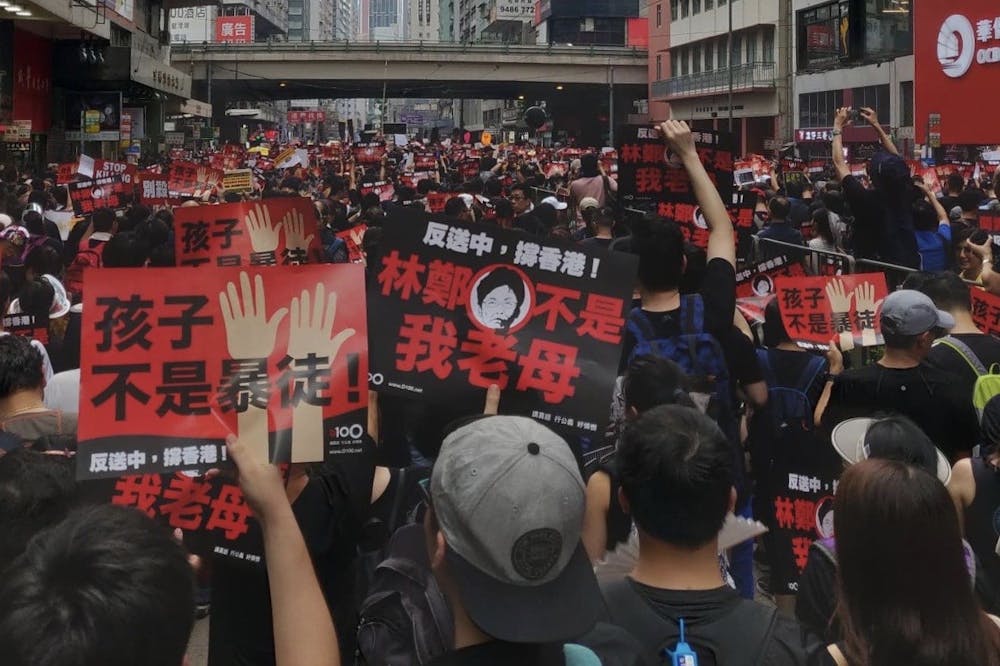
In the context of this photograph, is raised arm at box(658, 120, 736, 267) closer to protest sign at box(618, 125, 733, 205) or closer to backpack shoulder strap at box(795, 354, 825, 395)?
backpack shoulder strap at box(795, 354, 825, 395)

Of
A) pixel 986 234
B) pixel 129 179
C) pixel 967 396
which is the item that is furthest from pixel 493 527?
pixel 129 179

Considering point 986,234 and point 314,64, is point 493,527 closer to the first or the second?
point 986,234

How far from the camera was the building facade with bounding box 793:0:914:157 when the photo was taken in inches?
1678

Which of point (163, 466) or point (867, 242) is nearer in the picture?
point (163, 466)

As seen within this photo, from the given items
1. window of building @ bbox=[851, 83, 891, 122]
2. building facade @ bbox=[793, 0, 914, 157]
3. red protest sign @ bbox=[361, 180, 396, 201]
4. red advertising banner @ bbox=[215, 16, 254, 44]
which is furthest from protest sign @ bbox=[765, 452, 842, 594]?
red advertising banner @ bbox=[215, 16, 254, 44]

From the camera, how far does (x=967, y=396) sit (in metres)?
4.41

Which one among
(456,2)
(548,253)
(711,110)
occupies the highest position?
(456,2)

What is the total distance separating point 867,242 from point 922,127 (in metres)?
11.9

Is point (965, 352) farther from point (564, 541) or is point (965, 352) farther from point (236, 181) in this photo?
point (236, 181)

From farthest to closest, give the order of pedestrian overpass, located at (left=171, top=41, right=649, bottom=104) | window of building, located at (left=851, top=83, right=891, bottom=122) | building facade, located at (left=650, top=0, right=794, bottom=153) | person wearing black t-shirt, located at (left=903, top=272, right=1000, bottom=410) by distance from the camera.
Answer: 1. pedestrian overpass, located at (left=171, top=41, right=649, bottom=104)
2. building facade, located at (left=650, top=0, right=794, bottom=153)
3. window of building, located at (left=851, top=83, right=891, bottom=122)
4. person wearing black t-shirt, located at (left=903, top=272, right=1000, bottom=410)

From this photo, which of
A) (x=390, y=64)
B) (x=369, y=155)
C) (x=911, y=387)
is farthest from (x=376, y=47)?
(x=911, y=387)

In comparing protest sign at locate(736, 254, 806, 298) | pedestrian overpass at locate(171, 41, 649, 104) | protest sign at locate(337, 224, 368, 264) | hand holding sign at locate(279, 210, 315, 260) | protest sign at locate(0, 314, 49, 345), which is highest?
pedestrian overpass at locate(171, 41, 649, 104)

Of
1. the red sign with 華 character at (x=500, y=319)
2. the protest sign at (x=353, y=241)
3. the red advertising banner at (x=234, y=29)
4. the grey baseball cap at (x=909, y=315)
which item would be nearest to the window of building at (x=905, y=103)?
the protest sign at (x=353, y=241)

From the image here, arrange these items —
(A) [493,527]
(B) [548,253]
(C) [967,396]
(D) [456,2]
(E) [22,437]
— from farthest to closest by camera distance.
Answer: (D) [456,2] < (C) [967,396] < (E) [22,437] < (B) [548,253] < (A) [493,527]
